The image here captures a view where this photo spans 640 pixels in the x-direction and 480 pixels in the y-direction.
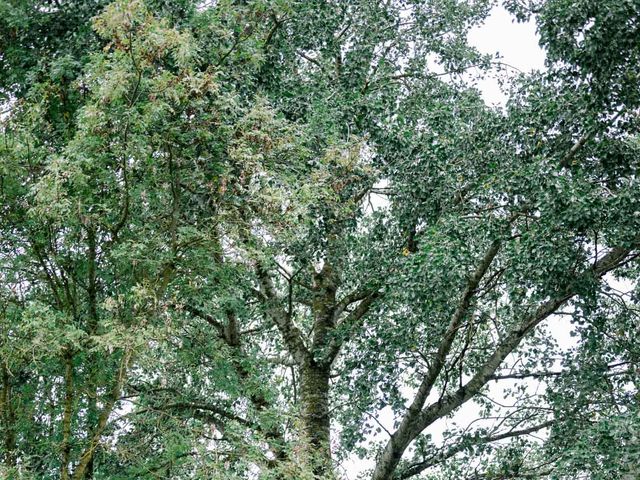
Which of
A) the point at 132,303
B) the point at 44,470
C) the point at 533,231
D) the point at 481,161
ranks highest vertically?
the point at 481,161

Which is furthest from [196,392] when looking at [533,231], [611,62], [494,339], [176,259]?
[611,62]

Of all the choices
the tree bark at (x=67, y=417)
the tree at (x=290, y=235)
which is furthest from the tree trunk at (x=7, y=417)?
the tree bark at (x=67, y=417)

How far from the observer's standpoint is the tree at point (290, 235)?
23.1 ft

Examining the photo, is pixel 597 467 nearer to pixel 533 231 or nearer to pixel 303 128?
pixel 533 231

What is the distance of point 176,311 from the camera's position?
25.5 feet

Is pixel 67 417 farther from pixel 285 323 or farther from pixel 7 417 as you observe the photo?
pixel 285 323

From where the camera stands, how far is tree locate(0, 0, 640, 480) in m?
7.05

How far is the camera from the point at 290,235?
24.6 feet

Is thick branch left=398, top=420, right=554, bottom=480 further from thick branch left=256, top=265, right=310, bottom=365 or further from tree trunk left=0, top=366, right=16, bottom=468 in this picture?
tree trunk left=0, top=366, right=16, bottom=468

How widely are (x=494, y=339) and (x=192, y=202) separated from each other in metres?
4.25

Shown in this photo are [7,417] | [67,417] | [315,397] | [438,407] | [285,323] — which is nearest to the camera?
[67,417]

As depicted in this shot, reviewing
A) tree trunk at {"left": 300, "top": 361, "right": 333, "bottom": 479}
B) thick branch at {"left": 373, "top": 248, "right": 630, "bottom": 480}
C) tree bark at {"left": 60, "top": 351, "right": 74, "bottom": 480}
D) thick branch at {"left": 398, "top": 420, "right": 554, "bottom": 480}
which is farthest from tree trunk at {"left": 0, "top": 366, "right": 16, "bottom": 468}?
thick branch at {"left": 398, "top": 420, "right": 554, "bottom": 480}

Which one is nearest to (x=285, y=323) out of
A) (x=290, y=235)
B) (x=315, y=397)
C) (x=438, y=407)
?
(x=315, y=397)

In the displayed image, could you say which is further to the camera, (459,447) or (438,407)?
(438,407)
